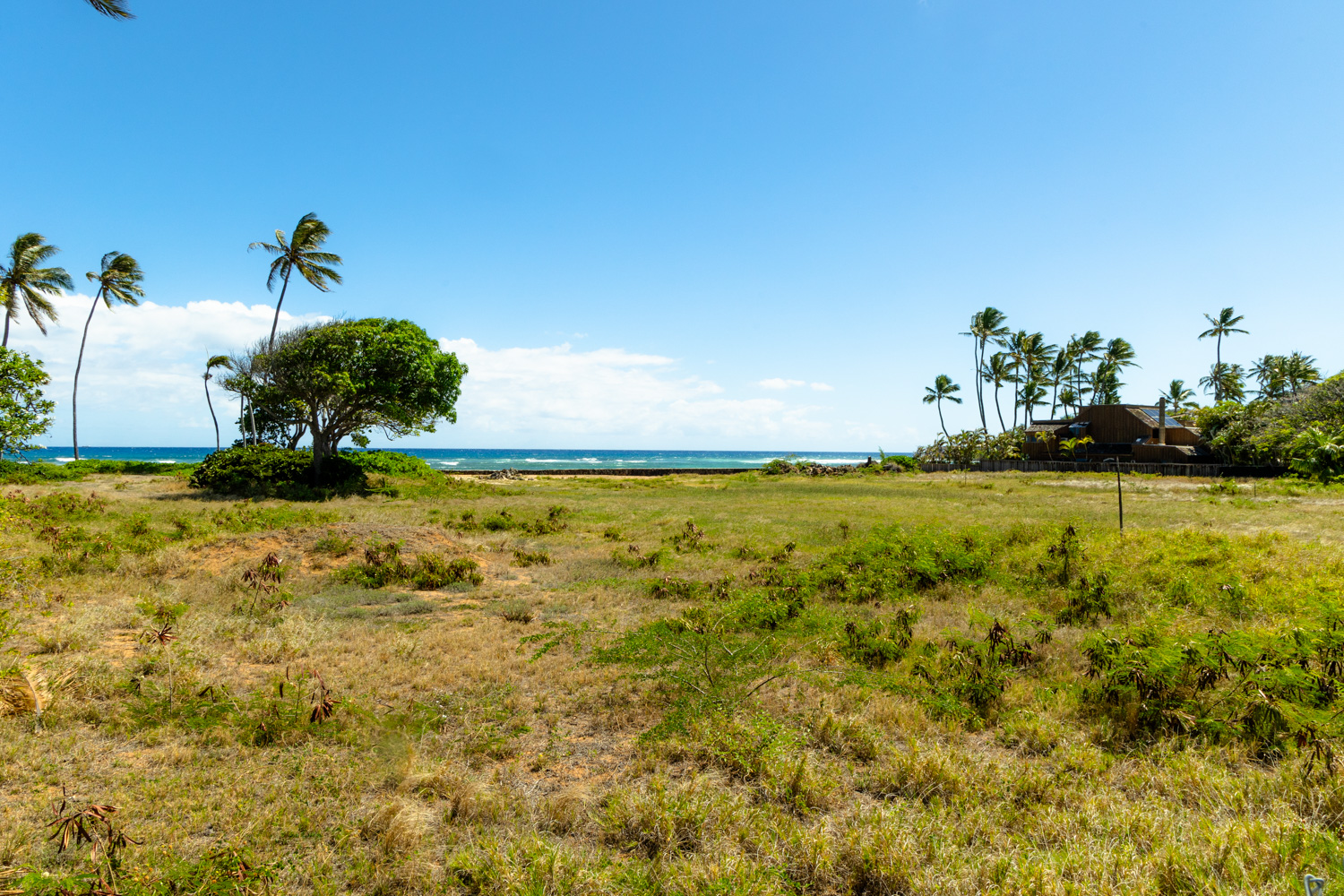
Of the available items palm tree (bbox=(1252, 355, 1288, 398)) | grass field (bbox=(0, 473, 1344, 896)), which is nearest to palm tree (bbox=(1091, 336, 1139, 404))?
palm tree (bbox=(1252, 355, 1288, 398))

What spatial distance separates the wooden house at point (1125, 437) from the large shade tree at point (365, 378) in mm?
51614

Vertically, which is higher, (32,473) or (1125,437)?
(1125,437)

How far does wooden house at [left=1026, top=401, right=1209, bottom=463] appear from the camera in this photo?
54375 mm

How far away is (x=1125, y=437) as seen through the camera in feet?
188

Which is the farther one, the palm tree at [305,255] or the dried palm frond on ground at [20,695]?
the palm tree at [305,255]

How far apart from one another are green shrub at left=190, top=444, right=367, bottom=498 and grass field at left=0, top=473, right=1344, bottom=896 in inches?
722

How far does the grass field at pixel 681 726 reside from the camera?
4.12 metres

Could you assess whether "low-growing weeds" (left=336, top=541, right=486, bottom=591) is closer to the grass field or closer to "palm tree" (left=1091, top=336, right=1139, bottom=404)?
the grass field

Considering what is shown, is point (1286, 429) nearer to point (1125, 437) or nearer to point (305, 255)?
point (1125, 437)

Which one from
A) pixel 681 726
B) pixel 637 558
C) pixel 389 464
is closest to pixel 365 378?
pixel 389 464

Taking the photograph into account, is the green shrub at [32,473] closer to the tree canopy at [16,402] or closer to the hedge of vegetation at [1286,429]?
the tree canopy at [16,402]

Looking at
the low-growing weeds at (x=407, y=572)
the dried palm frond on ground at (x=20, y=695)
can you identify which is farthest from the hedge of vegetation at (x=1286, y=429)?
the dried palm frond on ground at (x=20, y=695)

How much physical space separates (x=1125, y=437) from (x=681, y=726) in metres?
67.2

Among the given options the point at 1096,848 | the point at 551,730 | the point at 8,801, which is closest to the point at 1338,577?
the point at 1096,848
